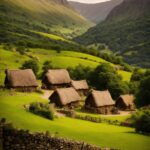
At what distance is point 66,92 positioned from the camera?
72000 mm

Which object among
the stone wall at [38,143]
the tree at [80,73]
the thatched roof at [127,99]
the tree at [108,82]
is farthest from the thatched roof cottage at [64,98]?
the stone wall at [38,143]

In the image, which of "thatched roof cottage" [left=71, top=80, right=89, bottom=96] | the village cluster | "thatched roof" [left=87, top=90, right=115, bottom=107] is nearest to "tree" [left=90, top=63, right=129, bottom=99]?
"thatched roof cottage" [left=71, top=80, right=89, bottom=96]

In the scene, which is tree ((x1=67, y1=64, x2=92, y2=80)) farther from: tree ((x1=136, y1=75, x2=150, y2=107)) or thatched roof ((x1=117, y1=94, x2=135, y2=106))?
tree ((x1=136, y1=75, x2=150, y2=107))

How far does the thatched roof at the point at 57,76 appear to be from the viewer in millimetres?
90000

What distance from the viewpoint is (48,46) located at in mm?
160125

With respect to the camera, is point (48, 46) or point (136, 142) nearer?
point (136, 142)

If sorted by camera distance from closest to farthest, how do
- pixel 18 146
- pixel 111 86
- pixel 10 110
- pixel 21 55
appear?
pixel 18 146 < pixel 10 110 < pixel 111 86 < pixel 21 55

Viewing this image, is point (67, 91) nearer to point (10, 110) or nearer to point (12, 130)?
point (10, 110)

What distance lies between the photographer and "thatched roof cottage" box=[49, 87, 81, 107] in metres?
68.7

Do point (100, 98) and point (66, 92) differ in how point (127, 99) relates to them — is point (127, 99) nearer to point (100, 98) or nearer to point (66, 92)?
point (100, 98)

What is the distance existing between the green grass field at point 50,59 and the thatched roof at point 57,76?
538 inches

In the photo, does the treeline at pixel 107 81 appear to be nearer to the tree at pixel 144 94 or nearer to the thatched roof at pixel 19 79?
the tree at pixel 144 94

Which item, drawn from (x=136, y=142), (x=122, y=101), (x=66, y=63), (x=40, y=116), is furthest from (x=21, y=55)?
(x=136, y=142)

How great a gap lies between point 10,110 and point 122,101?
128 ft
